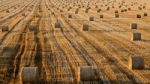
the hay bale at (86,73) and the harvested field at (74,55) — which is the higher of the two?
the hay bale at (86,73)

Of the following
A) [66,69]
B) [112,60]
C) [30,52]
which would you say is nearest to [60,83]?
[66,69]

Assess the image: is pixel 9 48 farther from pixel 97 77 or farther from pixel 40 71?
pixel 97 77

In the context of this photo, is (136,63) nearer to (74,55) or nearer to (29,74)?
(74,55)

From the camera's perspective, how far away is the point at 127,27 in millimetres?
31359

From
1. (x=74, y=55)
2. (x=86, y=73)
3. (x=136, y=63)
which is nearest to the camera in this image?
(x=86, y=73)

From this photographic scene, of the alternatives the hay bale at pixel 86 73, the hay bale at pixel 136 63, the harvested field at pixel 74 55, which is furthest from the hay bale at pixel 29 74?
the hay bale at pixel 136 63

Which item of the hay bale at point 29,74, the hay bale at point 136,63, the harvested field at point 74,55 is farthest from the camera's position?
the hay bale at point 136,63

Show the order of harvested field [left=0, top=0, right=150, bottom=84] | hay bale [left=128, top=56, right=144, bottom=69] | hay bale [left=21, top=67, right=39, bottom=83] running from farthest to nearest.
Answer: hay bale [left=128, top=56, right=144, bottom=69] → harvested field [left=0, top=0, right=150, bottom=84] → hay bale [left=21, top=67, right=39, bottom=83]

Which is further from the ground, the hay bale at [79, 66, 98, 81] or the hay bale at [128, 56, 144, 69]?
the hay bale at [79, 66, 98, 81]

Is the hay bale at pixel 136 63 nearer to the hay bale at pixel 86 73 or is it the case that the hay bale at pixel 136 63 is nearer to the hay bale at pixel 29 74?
the hay bale at pixel 86 73

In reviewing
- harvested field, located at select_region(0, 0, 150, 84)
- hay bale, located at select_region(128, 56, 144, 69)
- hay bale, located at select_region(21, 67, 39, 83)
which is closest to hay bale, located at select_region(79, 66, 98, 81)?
harvested field, located at select_region(0, 0, 150, 84)

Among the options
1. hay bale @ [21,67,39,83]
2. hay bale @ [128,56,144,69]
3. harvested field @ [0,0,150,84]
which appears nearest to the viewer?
hay bale @ [21,67,39,83]

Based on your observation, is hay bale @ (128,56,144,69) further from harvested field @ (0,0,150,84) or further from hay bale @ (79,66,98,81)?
hay bale @ (79,66,98,81)

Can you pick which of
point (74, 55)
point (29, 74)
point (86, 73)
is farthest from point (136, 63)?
point (29, 74)
